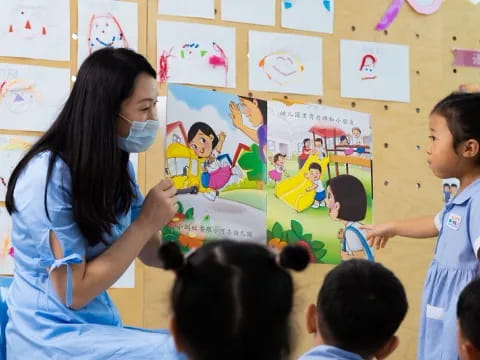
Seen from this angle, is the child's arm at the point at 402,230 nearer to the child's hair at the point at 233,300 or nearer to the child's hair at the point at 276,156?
the child's hair at the point at 276,156

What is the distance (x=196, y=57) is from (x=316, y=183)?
1.81ft

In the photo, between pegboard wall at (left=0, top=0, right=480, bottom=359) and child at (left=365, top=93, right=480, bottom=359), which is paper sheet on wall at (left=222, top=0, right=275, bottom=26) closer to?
pegboard wall at (left=0, top=0, right=480, bottom=359)

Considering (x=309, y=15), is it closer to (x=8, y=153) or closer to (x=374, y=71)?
(x=374, y=71)

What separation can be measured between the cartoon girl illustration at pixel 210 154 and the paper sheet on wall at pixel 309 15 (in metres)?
0.50

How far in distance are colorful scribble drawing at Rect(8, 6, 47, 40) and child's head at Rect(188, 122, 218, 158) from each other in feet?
1.66

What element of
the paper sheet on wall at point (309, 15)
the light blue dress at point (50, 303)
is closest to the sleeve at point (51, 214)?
the light blue dress at point (50, 303)

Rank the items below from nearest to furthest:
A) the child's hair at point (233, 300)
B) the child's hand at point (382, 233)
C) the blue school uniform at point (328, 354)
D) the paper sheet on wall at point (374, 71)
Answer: the child's hair at point (233, 300) → the blue school uniform at point (328, 354) → the child's hand at point (382, 233) → the paper sheet on wall at point (374, 71)

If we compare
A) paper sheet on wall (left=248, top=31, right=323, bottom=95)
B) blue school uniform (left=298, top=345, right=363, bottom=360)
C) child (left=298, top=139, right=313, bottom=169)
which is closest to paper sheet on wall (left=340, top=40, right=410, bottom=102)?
paper sheet on wall (left=248, top=31, right=323, bottom=95)

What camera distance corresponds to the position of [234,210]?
222cm

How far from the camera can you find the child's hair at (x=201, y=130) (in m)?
2.16

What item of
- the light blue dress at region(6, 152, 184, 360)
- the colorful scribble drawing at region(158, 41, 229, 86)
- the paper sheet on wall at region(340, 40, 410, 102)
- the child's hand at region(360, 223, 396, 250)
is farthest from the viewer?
the paper sheet on wall at region(340, 40, 410, 102)

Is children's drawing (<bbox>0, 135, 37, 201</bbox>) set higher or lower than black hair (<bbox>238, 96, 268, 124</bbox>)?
lower

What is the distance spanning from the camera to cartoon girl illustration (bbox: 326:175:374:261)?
2.42 meters

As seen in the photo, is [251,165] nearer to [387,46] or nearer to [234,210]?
[234,210]
